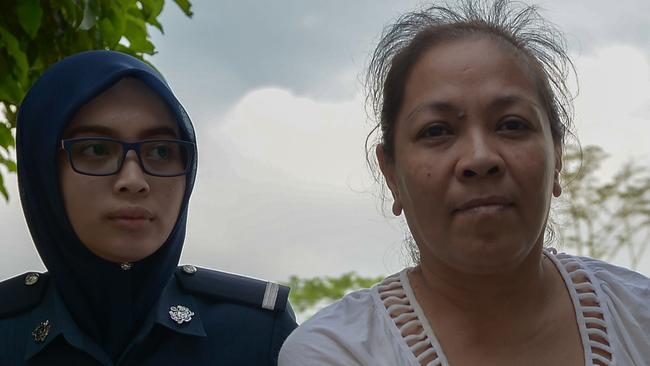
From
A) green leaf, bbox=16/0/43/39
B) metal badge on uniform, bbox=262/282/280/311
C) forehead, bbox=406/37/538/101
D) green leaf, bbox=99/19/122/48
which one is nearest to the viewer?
forehead, bbox=406/37/538/101

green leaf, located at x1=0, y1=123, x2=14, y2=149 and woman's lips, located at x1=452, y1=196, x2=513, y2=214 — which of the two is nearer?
woman's lips, located at x1=452, y1=196, x2=513, y2=214

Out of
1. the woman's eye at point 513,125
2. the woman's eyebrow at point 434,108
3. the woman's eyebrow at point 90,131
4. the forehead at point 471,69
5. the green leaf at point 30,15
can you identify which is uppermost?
the green leaf at point 30,15

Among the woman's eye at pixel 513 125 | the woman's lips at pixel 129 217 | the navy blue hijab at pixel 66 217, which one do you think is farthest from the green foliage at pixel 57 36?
the woman's eye at pixel 513 125

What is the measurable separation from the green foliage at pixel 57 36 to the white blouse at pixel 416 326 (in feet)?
4.62

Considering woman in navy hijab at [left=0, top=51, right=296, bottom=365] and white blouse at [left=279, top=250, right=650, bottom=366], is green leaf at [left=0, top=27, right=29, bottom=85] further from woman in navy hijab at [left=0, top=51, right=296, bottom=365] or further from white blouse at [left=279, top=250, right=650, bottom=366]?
white blouse at [left=279, top=250, right=650, bottom=366]

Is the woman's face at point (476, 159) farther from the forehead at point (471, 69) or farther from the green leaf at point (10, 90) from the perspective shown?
the green leaf at point (10, 90)

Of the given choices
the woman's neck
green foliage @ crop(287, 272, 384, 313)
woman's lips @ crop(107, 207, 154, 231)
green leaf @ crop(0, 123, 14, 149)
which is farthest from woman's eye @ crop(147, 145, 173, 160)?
green foliage @ crop(287, 272, 384, 313)

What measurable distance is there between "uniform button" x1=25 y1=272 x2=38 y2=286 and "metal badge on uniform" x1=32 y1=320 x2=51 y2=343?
152 mm

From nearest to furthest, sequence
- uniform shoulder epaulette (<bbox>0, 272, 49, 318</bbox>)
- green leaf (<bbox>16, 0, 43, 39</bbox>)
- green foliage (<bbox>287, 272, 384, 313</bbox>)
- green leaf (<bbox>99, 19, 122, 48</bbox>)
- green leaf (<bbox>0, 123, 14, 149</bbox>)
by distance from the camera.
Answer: uniform shoulder epaulette (<bbox>0, 272, 49, 318</bbox>)
green leaf (<bbox>16, 0, 43, 39</bbox>)
green leaf (<bbox>99, 19, 122, 48</bbox>)
green leaf (<bbox>0, 123, 14, 149</bbox>)
green foliage (<bbox>287, 272, 384, 313</bbox>)

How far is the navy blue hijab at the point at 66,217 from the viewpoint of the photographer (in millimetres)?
2051

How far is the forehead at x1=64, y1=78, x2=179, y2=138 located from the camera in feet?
6.68

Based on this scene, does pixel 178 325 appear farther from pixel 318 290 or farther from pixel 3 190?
pixel 318 290

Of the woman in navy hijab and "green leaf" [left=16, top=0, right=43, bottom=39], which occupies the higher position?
"green leaf" [left=16, top=0, right=43, bottom=39]

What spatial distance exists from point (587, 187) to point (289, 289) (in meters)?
8.38
